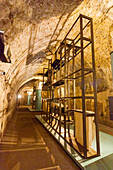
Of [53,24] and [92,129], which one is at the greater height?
[53,24]

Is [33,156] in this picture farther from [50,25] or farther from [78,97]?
[50,25]

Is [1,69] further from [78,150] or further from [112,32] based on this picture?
[112,32]

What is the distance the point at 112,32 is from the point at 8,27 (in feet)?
8.12

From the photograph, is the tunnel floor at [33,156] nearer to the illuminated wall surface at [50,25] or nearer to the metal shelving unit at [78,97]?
the metal shelving unit at [78,97]

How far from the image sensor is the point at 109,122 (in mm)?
3287

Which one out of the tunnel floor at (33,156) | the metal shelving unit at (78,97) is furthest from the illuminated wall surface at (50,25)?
the tunnel floor at (33,156)

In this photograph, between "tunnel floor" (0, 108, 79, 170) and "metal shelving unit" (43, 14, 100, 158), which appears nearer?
"tunnel floor" (0, 108, 79, 170)

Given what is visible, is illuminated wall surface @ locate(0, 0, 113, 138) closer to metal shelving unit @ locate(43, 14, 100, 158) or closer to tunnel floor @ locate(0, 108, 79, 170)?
metal shelving unit @ locate(43, 14, 100, 158)

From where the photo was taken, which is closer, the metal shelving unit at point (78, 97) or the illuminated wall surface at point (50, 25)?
the illuminated wall surface at point (50, 25)

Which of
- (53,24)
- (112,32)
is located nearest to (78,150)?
(53,24)

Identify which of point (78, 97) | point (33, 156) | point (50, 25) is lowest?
point (33, 156)

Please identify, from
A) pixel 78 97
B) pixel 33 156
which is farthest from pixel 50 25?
pixel 33 156

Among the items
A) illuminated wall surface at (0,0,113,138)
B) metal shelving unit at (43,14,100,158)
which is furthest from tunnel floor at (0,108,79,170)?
illuminated wall surface at (0,0,113,138)

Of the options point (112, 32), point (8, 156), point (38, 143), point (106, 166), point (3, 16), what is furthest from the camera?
point (112, 32)
